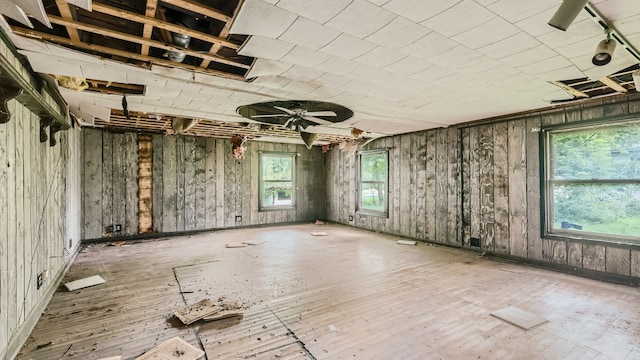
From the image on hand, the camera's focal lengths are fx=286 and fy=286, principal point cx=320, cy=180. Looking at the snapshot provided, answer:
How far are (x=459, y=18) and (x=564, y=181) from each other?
10.9ft

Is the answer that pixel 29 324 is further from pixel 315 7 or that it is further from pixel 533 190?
pixel 533 190

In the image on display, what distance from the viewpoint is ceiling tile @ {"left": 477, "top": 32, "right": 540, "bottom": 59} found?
6.42 feet

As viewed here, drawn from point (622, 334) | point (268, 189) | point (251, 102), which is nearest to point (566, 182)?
point (622, 334)

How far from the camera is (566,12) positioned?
1.30 meters

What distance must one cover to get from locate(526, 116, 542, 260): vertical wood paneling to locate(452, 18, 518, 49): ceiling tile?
9.03 ft

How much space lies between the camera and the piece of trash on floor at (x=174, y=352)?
1.86 meters

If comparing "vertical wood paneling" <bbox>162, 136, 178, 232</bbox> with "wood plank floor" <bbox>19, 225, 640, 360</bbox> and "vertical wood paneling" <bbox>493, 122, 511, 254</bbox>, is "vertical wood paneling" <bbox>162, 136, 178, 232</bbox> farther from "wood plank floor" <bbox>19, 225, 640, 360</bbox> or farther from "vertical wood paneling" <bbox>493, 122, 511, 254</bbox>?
"vertical wood paneling" <bbox>493, 122, 511, 254</bbox>

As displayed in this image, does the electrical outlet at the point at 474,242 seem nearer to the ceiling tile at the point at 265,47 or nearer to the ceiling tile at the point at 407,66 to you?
the ceiling tile at the point at 407,66

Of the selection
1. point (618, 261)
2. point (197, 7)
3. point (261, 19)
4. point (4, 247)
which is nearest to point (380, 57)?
point (261, 19)

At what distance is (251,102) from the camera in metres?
3.55

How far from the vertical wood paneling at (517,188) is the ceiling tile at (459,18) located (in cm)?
312

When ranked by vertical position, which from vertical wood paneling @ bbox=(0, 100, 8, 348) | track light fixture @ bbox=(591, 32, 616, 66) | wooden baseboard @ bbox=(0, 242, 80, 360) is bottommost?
wooden baseboard @ bbox=(0, 242, 80, 360)

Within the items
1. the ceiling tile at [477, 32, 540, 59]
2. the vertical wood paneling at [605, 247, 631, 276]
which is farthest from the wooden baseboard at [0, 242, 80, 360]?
the vertical wood paneling at [605, 247, 631, 276]

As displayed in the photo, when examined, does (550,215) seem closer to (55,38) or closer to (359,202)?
(359,202)
